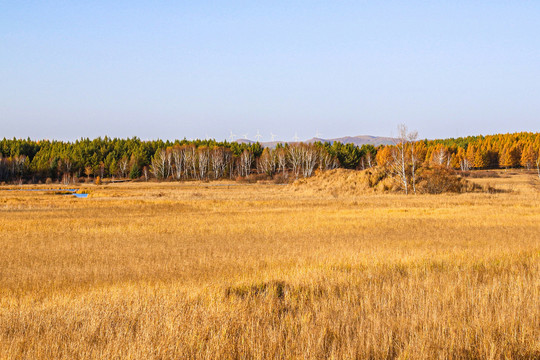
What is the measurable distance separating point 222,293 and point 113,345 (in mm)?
2858

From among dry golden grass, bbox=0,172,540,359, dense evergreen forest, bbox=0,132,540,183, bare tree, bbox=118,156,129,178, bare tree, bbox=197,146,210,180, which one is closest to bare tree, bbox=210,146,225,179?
dense evergreen forest, bbox=0,132,540,183

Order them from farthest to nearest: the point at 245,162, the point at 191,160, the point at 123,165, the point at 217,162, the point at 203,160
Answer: the point at 245,162, the point at 123,165, the point at 191,160, the point at 217,162, the point at 203,160

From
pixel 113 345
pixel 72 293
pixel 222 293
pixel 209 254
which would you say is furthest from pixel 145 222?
pixel 113 345

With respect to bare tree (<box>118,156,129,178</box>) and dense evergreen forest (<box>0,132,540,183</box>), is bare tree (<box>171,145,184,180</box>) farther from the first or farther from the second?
bare tree (<box>118,156,129,178</box>)

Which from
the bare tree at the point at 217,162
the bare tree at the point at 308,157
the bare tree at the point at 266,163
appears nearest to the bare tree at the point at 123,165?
the bare tree at the point at 217,162

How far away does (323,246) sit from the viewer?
54.1 feet

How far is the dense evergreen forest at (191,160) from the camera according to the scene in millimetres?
125688

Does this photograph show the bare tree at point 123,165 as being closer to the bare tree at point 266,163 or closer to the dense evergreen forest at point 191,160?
the dense evergreen forest at point 191,160

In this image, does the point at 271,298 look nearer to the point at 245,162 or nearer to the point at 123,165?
the point at 245,162

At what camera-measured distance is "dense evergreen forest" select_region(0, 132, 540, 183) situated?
12569 centimetres

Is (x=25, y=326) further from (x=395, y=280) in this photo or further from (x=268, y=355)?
(x=395, y=280)

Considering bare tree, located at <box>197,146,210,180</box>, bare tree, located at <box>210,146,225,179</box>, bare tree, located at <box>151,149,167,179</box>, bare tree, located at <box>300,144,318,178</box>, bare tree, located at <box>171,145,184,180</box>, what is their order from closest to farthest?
bare tree, located at <box>197,146,210,180</box>
bare tree, located at <box>300,144,318,178</box>
bare tree, located at <box>171,145,184,180</box>
bare tree, located at <box>151,149,167,179</box>
bare tree, located at <box>210,146,225,179</box>

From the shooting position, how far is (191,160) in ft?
427

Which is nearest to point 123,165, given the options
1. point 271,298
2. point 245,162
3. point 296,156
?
point 245,162
